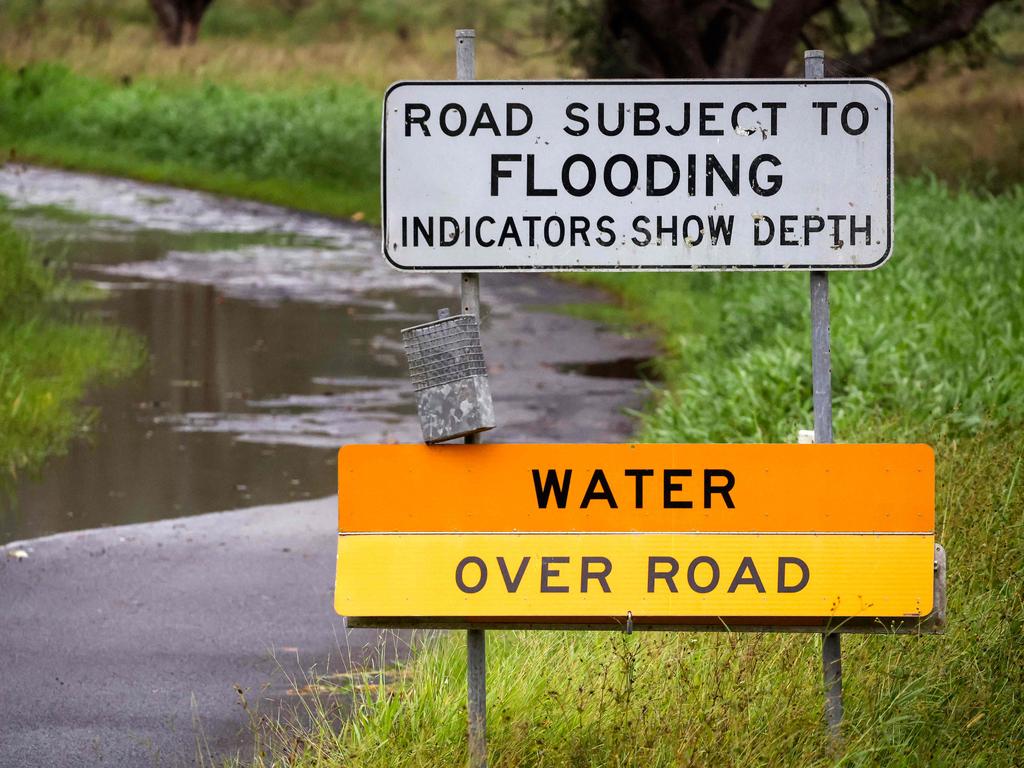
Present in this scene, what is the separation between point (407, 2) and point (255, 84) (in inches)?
1212

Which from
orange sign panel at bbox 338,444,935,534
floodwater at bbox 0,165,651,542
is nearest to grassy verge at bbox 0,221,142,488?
floodwater at bbox 0,165,651,542

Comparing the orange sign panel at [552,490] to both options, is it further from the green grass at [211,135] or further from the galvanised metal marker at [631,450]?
the green grass at [211,135]

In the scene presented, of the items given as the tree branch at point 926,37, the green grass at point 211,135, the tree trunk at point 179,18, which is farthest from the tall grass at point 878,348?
the tree trunk at point 179,18

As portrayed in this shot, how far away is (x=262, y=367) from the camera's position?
510 inches

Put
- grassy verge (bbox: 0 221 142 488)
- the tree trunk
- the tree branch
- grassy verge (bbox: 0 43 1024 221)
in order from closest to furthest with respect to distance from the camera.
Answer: grassy verge (bbox: 0 221 142 488) → the tree branch → grassy verge (bbox: 0 43 1024 221) → the tree trunk

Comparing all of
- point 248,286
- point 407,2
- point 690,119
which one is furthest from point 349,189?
point 407,2

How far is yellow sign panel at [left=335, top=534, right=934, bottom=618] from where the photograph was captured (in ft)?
14.4

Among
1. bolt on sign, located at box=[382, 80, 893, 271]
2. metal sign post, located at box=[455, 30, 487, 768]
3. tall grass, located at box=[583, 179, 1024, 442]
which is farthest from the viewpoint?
tall grass, located at box=[583, 179, 1024, 442]

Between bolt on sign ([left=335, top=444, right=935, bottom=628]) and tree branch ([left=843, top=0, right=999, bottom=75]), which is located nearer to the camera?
bolt on sign ([left=335, top=444, right=935, bottom=628])

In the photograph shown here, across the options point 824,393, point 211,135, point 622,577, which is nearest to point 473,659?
point 622,577

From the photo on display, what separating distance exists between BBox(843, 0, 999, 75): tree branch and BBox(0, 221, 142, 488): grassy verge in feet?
42.8

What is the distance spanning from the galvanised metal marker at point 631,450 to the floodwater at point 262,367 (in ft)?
13.0

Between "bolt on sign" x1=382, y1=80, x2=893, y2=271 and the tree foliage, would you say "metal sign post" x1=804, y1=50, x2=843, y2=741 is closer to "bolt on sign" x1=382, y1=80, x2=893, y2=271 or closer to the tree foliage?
"bolt on sign" x1=382, y1=80, x2=893, y2=271

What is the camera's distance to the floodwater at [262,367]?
909 centimetres
